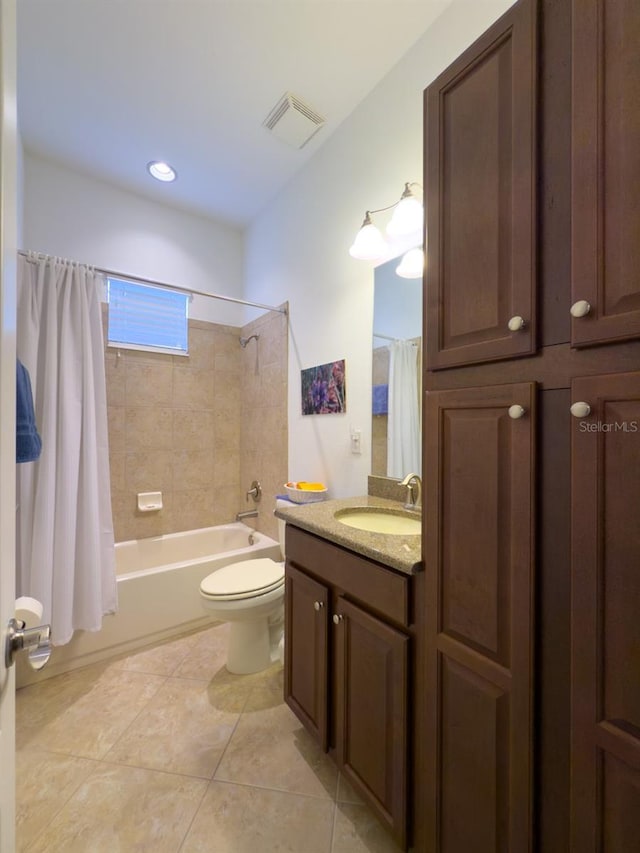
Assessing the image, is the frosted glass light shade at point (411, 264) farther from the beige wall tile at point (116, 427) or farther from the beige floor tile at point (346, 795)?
the beige wall tile at point (116, 427)

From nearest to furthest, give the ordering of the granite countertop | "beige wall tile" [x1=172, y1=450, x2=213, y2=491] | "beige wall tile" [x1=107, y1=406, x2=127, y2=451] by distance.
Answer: the granite countertop, "beige wall tile" [x1=107, y1=406, x2=127, y2=451], "beige wall tile" [x1=172, y1=450, x2=213, y2=491]

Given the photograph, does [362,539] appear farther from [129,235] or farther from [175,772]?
[129,235]

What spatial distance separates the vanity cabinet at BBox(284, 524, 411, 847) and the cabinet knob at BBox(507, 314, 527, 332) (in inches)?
25.3

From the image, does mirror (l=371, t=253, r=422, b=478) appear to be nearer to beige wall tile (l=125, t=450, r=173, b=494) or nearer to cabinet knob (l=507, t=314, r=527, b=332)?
cabinet knob (l=507, t=314, r=527, b=332)

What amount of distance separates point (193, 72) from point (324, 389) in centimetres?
165

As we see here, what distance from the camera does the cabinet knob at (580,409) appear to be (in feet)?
1.86

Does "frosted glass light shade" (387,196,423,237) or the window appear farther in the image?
the window

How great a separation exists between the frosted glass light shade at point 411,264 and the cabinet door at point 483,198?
0.59 meters

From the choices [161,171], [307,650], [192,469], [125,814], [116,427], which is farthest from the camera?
[192,469]

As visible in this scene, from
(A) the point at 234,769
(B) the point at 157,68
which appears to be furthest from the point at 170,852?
(B) the point at 157,68

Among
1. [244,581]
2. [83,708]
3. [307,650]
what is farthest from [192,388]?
[307,650]

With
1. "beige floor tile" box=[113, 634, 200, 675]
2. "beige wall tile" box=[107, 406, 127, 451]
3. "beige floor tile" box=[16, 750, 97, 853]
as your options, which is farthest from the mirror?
"beige wall tile" box=[107, 406, 127, 451]

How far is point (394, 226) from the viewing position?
144cm

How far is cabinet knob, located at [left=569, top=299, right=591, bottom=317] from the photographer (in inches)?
22.2
